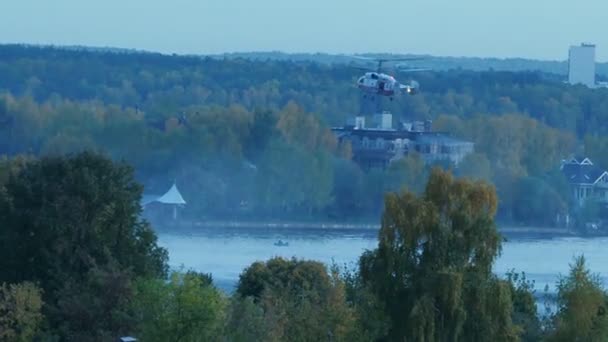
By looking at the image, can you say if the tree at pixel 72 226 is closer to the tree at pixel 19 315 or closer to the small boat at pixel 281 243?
the tree at pixel 19 315

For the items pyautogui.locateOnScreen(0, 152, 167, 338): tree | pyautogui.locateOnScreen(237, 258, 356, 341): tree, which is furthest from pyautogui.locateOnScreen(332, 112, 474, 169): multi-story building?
pyautogui.locateOnScreen(0, 152, 167, 338): tree

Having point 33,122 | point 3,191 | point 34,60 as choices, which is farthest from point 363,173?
point 3,191

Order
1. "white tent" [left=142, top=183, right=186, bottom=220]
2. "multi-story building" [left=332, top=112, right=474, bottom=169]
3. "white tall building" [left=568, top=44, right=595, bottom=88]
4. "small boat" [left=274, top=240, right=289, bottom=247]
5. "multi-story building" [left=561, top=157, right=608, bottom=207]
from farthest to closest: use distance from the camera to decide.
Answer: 1. "white tall building" [left=568, top=44, right=595, bottom=88]
2. "multi-story building" [left=332, top=112, right=474, bottom=169]
3. "multi-story building" [left=561, top=157, right=608, bottom=207]
4. "white tent" [left=142, top=183, right=186, bottom=220]
5. "small boat" [left=274, top=240, right=289, bottom=247]

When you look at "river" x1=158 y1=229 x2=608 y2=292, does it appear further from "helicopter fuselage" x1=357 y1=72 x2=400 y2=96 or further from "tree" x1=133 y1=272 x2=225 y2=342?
"tree" x1=133 y1=272 x2=225 y2=342

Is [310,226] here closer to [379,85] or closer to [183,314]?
[379,85]

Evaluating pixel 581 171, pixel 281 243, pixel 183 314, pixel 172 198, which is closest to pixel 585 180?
pixel 581 171

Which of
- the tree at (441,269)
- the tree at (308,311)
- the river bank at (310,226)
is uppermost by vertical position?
the tree at (441,269)

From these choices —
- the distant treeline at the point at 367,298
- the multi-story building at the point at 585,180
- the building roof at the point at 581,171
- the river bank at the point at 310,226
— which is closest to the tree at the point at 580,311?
the distant treeline at the point at 367,298
